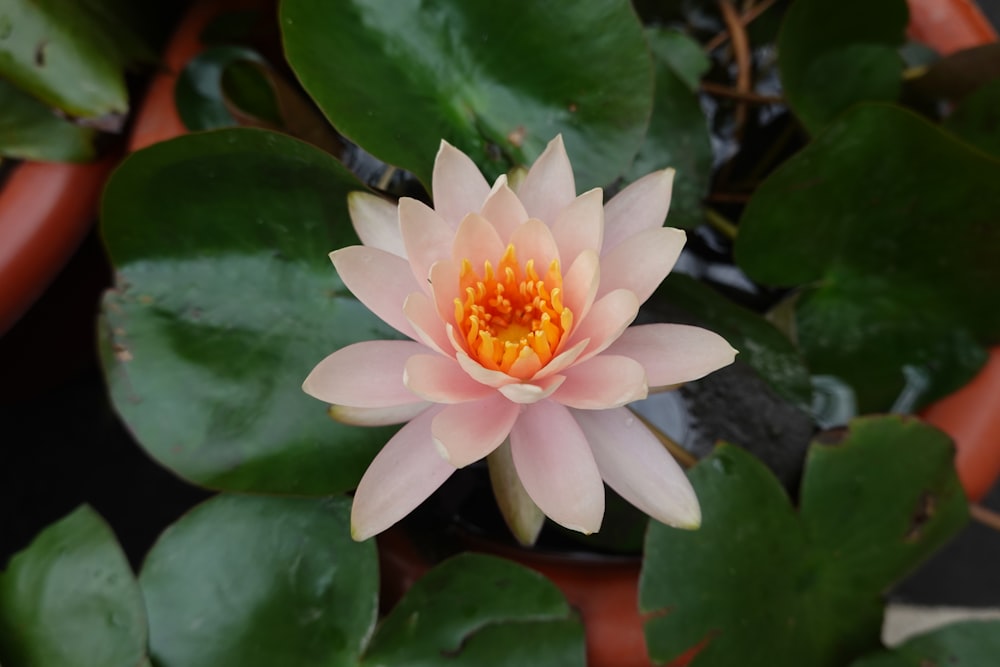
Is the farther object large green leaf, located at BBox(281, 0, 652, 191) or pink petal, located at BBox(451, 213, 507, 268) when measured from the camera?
large green leaf, located at BBox(281, 0, 652, 191)

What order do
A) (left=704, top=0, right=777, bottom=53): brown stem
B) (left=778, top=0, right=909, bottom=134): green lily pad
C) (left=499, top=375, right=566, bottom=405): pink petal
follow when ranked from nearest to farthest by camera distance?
1. (left=499, top=375, right=566, bottom=405): pink petal
2. (left=778, top=0, right=909, bottom=134): green lily pad
3. (left=704, top=0, right=777, bottom=53): brown stem

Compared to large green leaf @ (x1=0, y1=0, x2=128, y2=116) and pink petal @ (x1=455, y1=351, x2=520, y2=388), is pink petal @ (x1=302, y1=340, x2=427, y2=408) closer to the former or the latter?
pink petal @ (x1=455, y1=351, x2=520, y2=388)

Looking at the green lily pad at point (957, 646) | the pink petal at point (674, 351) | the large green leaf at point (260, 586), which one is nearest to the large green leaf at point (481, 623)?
the large green leaf at point (260, 586)

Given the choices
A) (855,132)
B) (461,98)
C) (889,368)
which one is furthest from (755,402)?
(461,98)

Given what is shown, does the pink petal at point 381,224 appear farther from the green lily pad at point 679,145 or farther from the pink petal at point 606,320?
the green lily pad at point 679,145

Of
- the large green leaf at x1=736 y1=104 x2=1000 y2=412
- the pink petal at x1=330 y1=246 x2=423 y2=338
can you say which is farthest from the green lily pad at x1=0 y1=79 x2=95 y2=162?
the large green leaf at x1=736 y1=104 x2=1000 y2=412

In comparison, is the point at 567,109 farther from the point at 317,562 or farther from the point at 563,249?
the point at 317,562

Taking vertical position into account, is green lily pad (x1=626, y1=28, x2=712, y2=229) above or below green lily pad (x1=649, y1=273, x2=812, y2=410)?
above

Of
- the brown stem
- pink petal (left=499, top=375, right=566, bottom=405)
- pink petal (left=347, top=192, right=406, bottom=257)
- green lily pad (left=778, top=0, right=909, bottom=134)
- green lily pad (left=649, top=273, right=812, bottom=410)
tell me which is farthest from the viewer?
the brown stem

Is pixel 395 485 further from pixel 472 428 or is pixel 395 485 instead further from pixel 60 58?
pixel 60 58
